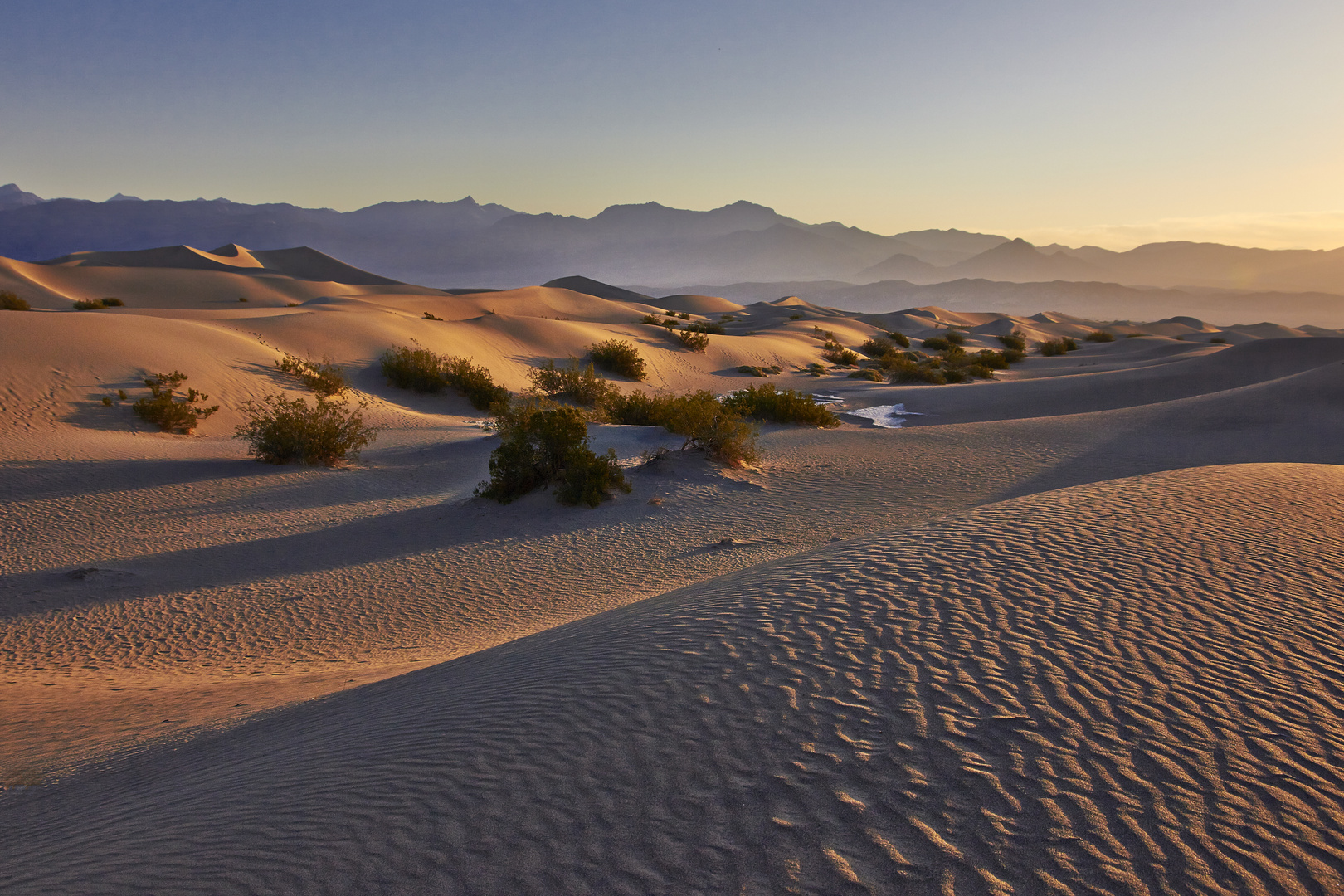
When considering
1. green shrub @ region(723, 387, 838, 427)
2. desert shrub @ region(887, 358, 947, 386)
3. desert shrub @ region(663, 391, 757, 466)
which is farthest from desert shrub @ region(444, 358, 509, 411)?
desert shrub @ region(887, 358, 947, 386)

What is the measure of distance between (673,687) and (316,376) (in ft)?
64.2

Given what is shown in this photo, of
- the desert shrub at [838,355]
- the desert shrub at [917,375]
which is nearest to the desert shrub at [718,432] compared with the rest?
the desert shrub at [917,375]

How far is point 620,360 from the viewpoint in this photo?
102 ft

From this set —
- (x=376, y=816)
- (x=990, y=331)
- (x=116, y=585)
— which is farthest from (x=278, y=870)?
(x=990, y=331)

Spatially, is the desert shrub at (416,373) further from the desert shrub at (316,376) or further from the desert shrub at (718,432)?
the desert shrub at (718,432)

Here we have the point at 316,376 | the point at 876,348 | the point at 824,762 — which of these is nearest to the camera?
the point at 824,762

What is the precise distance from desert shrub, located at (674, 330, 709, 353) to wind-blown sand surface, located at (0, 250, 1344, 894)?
84.5ft

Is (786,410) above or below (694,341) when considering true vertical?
below

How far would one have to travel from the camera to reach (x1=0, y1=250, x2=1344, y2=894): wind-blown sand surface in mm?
2746

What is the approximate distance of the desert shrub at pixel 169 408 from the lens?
15.4 metres

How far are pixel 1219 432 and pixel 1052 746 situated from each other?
15.7 m

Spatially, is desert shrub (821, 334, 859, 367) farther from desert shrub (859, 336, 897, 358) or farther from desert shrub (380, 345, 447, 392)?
desert shrub (380, 345, 447, 392)

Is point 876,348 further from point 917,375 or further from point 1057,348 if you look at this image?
point 917,375

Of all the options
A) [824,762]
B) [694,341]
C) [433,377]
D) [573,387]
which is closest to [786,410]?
[573,387]
